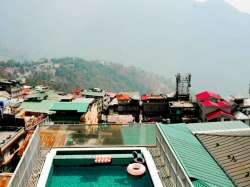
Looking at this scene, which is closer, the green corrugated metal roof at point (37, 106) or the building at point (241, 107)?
the green corrugated metal roof at point (37, 106)

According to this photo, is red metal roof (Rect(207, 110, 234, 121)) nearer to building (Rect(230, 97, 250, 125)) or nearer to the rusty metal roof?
building (Rect(230, 97, 250, 125))

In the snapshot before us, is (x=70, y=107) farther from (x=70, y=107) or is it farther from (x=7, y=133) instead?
(x=7, y=133)

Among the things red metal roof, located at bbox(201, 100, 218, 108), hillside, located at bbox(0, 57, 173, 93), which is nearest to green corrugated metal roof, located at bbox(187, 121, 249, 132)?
red metal roof, located at bbox(201, 100, 218, 108)

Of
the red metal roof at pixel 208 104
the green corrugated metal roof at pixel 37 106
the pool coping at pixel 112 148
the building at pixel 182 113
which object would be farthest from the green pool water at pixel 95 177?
the building at pixel 182 113

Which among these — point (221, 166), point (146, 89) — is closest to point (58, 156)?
point (221, 166)

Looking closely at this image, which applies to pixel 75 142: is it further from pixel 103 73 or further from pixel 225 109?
pixel 103 73

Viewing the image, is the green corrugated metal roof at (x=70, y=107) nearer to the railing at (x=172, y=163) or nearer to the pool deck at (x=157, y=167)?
the pool deck at (x=157, y=167)

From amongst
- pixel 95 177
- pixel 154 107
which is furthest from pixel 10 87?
pixel 95 177
